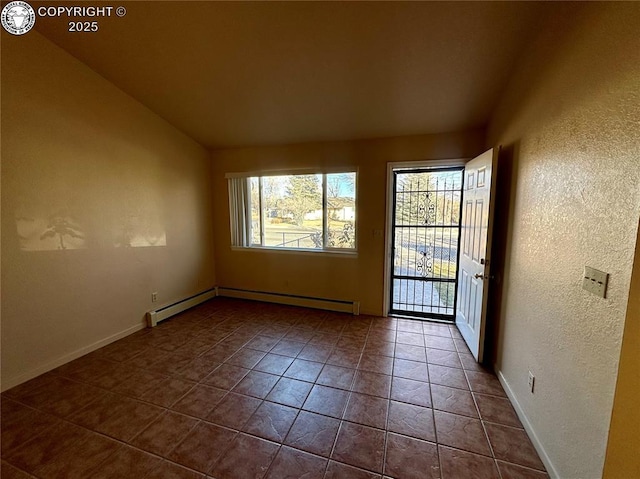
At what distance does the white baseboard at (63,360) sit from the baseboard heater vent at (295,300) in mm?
1357

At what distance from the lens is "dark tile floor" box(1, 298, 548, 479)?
1490mm

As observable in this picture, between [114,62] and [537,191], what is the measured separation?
3.68 metres

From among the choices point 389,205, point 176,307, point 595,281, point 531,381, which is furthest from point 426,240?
point 176,307

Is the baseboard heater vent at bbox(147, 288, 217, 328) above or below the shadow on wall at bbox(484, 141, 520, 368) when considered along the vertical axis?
below

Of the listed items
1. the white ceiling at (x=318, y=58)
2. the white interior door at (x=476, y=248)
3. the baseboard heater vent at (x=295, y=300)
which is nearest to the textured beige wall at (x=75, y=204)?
the white ceiling at (x=318, y=58)

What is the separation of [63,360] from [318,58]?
3568mm

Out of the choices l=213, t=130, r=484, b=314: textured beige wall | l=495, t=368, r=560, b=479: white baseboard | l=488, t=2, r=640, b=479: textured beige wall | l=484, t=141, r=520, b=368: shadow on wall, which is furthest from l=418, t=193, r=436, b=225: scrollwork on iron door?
l=495, t=368, r=560, b=479: white baseboard

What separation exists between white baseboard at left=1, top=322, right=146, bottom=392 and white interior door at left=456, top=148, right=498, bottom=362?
12.2ft

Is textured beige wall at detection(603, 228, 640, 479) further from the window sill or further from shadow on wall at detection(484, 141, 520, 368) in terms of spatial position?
the window sill

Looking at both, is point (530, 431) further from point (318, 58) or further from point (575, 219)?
point (318, 58)

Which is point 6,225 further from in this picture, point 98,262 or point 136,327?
point 136,327

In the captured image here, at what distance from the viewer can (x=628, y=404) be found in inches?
40.6

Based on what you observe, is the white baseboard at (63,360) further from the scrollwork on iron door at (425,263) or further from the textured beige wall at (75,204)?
the scrollwork on iron door at (425,263)

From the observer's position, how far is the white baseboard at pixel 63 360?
6.95 ft
